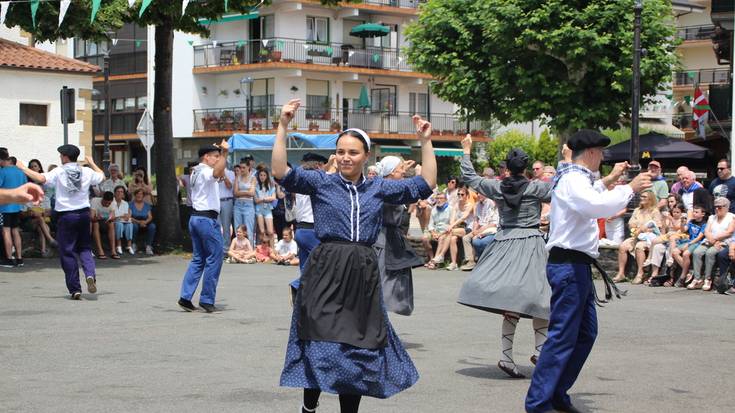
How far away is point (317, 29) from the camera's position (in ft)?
197

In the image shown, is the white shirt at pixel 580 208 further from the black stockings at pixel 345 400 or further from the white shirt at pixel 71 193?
the white shirt at pixel 71 193

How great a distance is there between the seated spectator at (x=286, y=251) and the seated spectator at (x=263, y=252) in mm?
229

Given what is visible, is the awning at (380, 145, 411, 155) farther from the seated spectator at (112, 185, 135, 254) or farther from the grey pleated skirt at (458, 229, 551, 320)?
the grey pleated skirt at (458, 229, 551, 320)

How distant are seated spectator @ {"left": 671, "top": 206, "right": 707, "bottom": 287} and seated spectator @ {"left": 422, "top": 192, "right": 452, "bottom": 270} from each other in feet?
15.8

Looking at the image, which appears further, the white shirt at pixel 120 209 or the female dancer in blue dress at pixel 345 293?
the white shirt at pixel 120 209

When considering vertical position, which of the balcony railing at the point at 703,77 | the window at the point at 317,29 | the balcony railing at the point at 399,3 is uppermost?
the balcony railing at the point at 399,3

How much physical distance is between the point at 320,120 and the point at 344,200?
52262 millimetres

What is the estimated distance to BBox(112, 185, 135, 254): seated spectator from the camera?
77.9ft

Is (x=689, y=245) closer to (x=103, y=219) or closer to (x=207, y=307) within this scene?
(x=207, y=307)

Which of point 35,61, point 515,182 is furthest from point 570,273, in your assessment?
point 35,61

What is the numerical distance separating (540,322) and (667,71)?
30.0 meters

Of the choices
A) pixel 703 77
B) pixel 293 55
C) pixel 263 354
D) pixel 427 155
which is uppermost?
pixel 293 55

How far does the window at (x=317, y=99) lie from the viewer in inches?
2336

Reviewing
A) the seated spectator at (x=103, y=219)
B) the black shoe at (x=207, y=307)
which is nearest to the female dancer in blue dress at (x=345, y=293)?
the black shoe at (x=207, y=307)
